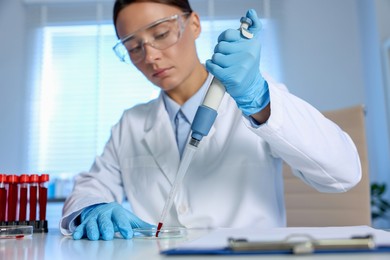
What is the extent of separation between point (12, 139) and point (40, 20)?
953 millimetres

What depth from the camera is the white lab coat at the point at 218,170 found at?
929 mm

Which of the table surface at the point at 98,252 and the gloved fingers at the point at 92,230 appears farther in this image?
the gloved fingers at the point at 92,230

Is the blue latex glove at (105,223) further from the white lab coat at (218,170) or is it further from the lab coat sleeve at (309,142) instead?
the lab coat sleeve at (309,142)

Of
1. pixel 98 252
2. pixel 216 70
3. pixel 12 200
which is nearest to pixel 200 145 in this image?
pixel 216 70

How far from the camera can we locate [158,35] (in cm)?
110

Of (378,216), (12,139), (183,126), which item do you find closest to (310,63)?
(378,216)

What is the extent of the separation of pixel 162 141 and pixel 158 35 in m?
0.32

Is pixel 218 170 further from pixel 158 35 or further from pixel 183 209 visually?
pixel 158 35

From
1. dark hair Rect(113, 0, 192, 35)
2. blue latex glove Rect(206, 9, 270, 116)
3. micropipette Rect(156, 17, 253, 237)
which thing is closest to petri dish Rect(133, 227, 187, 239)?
micropipette Rect(156, 17, 253, 237)

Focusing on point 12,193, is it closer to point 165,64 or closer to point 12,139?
point 165,64

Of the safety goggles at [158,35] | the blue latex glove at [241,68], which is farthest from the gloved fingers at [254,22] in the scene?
the safety goggles at [158,35]

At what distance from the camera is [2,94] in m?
3.22

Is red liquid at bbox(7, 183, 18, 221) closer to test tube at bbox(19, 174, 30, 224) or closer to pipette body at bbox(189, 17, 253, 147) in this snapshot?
test tube at bbox(19, 174, 30, 224)

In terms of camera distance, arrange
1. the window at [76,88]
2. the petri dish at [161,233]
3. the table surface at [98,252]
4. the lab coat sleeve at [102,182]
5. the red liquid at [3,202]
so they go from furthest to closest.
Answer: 1. the window at [76,88]
2. the lab coat sleeve at [102,182]
3. the red liquid at [3,202]
4. the petri dish at [161,233]
5. the table surface at [98,252]
